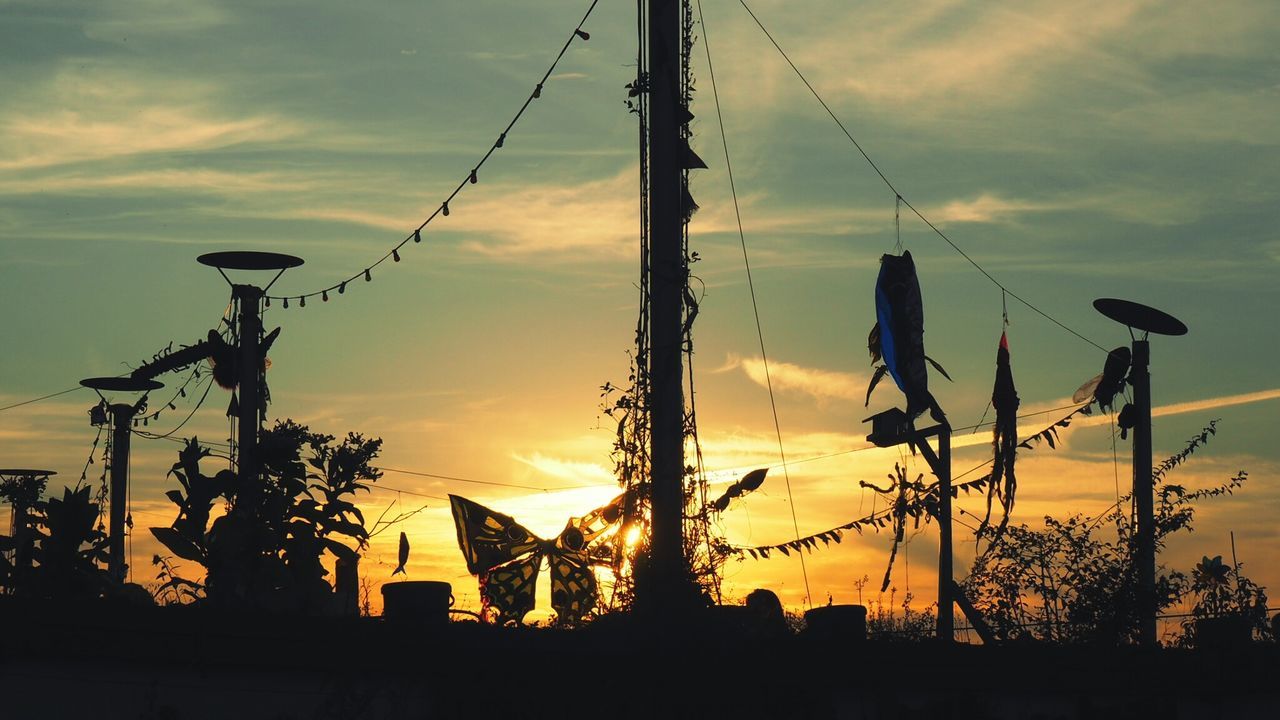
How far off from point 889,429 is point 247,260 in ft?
38.4

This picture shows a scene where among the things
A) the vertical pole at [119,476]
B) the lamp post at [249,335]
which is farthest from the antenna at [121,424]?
the lamp post at [249,335]

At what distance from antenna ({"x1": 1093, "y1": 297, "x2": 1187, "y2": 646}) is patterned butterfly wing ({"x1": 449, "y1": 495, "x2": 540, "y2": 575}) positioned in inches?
412

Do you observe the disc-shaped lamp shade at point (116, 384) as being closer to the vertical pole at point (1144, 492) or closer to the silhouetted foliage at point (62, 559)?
the silhouetted foliage at point (62, 559)

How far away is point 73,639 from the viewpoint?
12.7 meters

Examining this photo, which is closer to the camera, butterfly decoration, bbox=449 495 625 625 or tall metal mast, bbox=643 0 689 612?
tall metal mast, bbox=643 0 689 612

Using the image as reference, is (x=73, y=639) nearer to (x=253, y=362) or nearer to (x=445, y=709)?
(x=445, y=709)

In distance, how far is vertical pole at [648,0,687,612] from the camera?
17.0 metres

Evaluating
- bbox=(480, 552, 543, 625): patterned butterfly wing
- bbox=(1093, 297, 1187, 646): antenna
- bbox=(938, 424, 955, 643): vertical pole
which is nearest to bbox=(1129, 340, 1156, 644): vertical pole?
bbox=(1093, 297, 1187, 646): antenna

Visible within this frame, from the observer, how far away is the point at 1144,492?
74.5 feet

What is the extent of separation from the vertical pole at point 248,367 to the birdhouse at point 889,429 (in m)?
10.9

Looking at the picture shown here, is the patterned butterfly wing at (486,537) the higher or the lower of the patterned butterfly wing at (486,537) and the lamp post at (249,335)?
the lower

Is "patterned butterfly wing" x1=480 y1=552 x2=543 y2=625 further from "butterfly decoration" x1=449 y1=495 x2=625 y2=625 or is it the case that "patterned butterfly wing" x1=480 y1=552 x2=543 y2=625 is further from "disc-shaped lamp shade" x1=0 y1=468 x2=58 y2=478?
"disc-shaped lamp shade" x1=0 y1=468 x2=58 y2=478

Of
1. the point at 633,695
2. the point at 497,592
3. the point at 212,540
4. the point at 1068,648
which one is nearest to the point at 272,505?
the point at 212,540

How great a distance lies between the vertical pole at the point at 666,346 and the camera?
16984 mm
